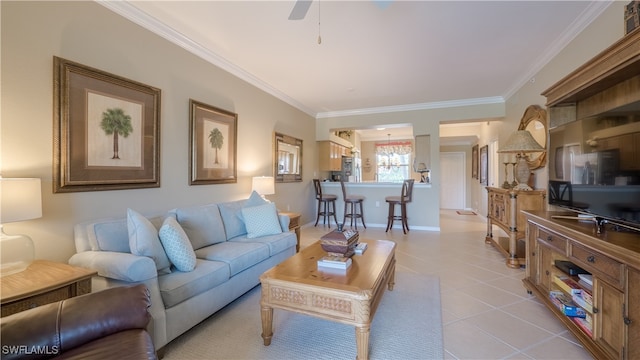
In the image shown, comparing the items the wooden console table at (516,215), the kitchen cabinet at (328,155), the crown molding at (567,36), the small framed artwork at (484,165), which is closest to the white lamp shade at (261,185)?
the kitchen cabinet at (328,155)

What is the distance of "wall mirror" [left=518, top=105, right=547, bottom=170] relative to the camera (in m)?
3.29

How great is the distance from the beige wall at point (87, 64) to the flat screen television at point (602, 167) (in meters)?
3.54

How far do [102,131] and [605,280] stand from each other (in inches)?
142

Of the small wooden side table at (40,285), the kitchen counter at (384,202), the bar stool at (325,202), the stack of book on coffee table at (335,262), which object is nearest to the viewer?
the small wooden side table at (40,285)

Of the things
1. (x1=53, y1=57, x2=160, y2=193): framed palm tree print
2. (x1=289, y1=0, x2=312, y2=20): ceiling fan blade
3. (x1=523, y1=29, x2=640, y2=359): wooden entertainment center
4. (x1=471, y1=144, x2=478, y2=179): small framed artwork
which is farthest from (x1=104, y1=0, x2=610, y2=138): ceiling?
(x1=471, y1=144, x2=478, y2=179): small framed artwork

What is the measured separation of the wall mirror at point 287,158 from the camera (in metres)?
4.64

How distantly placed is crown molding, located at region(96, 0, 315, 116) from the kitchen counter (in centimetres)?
297

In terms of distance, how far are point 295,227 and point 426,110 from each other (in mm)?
3645

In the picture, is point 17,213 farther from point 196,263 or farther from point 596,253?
point 596,253

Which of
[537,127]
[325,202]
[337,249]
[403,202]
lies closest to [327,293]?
[337,249]

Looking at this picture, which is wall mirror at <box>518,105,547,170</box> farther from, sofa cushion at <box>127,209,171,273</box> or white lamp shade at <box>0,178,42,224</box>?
white lamp shade at <box>0,178,42,224</box>

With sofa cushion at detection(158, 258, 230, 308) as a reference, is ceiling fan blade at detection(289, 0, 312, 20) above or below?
above

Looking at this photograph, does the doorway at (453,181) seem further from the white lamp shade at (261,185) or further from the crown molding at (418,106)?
the white lamp shade at (261,185)

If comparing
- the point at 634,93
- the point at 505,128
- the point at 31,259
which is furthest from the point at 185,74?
the point at 505,128
